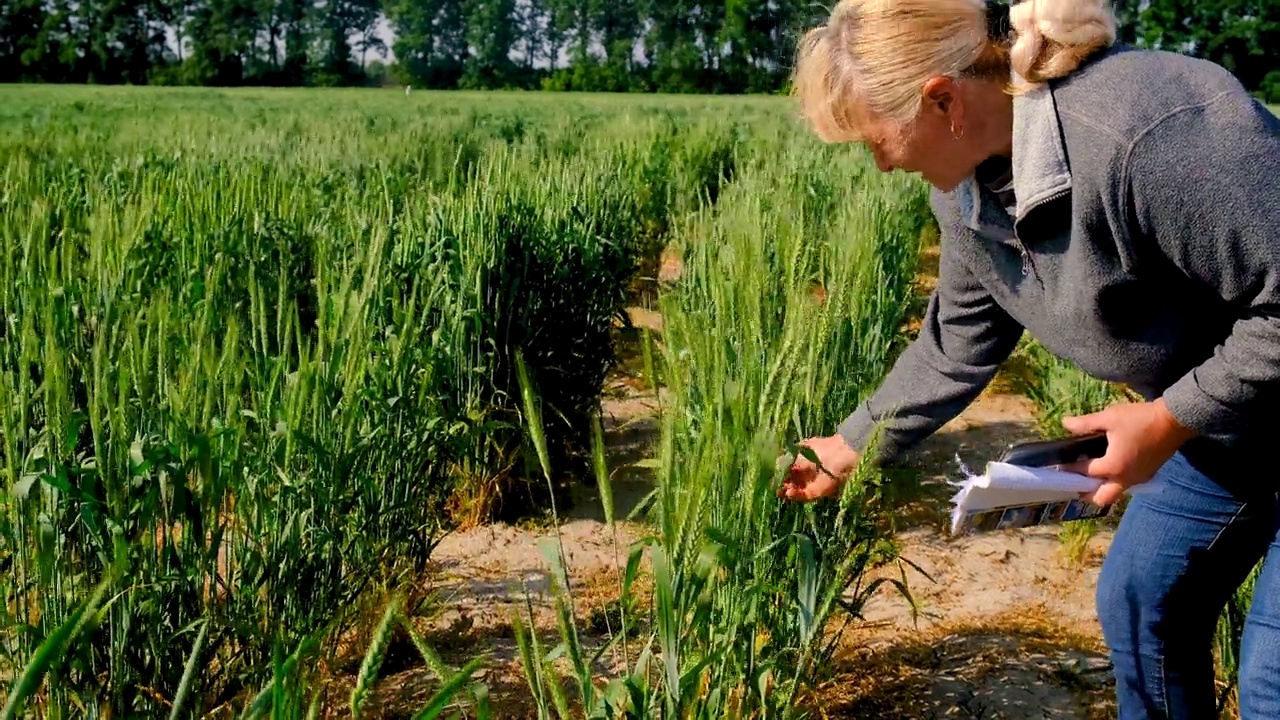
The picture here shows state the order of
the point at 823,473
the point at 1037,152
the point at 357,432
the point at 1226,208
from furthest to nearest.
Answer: the point at 357,432 < the point at 823,473 < the point at 1037,152 < the point at 1226,208

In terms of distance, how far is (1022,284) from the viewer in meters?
1.58

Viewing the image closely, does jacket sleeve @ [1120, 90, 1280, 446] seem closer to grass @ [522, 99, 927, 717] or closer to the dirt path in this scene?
grass @ [522, 99, 927, 717]

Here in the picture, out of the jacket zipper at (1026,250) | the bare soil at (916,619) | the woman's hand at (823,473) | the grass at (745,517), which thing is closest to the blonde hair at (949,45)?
the jacket zipper at (1026,250)

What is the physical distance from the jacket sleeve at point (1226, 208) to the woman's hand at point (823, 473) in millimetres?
615

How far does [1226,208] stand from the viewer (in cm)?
122

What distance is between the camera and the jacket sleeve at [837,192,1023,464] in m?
1.80

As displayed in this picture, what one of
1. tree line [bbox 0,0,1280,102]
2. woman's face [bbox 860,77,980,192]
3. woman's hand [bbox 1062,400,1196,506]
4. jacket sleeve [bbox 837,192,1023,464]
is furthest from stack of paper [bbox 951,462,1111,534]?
tree line [bbox 0,0,1280,102]

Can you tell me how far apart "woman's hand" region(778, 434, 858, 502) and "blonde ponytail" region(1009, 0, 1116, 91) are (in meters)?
0.69

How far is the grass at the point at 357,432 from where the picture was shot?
1.53m

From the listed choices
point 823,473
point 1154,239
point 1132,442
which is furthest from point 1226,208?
point 823,473

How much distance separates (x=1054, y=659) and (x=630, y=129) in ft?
30.1

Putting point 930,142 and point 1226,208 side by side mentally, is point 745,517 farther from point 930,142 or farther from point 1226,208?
point 1226,208

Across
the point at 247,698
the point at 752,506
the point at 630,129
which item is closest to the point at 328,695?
the point at 247,698

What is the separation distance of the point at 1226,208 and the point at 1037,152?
0.23 m
